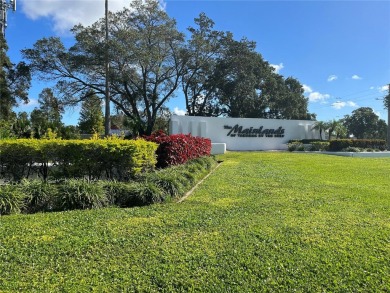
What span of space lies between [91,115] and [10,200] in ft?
96.5

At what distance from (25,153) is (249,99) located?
3240 centimetres

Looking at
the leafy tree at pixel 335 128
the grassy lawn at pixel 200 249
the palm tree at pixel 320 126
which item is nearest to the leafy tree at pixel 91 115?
the palm tree at pixel 320 126

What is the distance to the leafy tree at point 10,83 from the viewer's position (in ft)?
86.4

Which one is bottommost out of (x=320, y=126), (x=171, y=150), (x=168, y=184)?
(x=168, y=184)

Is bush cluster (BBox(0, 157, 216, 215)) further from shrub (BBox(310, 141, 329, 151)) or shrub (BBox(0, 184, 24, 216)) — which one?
shrub (BBox(310, 141, 329, 151))

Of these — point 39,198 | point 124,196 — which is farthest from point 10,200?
point 124,196

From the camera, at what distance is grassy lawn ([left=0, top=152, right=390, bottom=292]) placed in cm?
300

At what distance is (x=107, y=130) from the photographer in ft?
67.7

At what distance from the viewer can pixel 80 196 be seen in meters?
5.28

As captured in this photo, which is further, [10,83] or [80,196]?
[10,83]

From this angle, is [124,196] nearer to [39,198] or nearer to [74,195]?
[74,195]

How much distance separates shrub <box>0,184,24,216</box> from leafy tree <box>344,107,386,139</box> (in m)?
63.6

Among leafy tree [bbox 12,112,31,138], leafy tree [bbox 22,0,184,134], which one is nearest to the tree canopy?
leafy tree [bbox 22,0,184,134]

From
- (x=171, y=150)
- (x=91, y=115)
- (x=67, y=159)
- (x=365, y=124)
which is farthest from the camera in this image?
(x=365, y=124)
